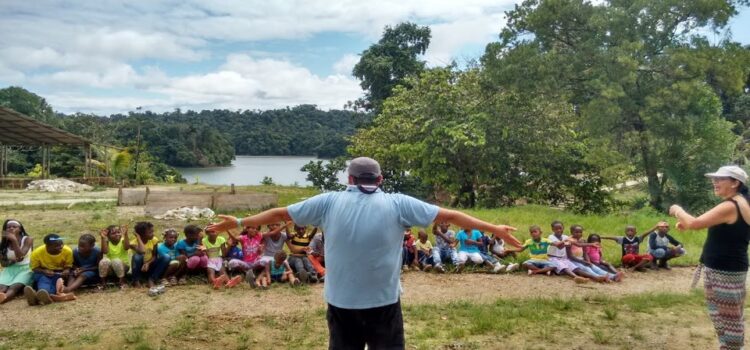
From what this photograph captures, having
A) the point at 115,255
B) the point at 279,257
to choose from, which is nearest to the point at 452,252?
the point at 279,257

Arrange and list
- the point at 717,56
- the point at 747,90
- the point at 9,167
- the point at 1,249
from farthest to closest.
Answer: the point at 9,167
the point at 747,90
the point at 717,56
the point at 1,249

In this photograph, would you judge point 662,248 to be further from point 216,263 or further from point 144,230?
point 144,230

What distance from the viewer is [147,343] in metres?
5.12

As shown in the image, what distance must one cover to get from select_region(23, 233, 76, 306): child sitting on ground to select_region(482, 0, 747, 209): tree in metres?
13.7

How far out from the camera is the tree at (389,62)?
2986 cm

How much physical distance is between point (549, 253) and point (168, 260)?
577 cm

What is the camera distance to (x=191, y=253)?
7.84m

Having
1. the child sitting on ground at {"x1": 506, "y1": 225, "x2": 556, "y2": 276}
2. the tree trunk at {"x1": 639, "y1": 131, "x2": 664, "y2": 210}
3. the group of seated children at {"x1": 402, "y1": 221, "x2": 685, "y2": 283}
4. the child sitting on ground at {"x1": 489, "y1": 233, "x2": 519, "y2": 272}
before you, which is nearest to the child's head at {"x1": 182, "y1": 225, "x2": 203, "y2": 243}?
the group of seated children at {"x1": 402, "y1": 221, "x2": 685, "y2": 283}

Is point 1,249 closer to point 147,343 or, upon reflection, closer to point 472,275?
point 147,343

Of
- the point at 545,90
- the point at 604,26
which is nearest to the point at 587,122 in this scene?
the point at 545,90

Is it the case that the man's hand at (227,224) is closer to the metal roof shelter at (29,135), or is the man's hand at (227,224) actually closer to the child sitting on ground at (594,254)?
the child sitting on ground at (594,254)

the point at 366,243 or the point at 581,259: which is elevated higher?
the point at 366,243

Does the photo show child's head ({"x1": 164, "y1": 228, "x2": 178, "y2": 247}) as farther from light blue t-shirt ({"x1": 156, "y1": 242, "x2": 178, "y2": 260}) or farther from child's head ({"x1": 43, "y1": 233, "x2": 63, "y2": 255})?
child's head ({"x1": 43, "y1": 233, "x2": 63, "y2": 255})

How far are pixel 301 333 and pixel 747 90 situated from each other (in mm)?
42921
